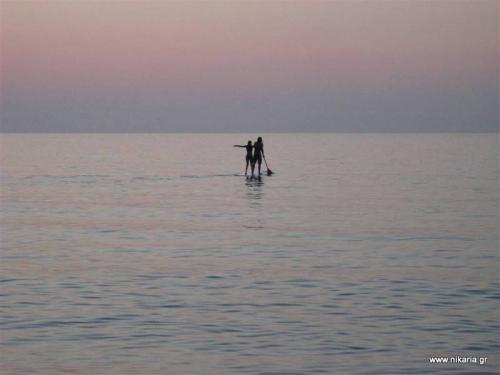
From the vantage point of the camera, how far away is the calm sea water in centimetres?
1082

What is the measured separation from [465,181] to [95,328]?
37068 millimetres

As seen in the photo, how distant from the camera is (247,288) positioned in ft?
49.4

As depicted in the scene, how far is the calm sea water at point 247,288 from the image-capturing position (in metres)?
10.8

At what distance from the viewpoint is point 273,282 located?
616 inches

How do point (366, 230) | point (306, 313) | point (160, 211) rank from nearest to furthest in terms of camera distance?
point (306, 313), point (366, 230), point (160, 211)

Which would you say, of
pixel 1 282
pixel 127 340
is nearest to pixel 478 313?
pixel 127 340

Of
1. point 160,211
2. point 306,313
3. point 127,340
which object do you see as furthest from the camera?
point 160,211

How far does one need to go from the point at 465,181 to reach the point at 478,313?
34269 millimetres

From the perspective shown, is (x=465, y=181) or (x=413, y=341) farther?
(x=465, y=181)

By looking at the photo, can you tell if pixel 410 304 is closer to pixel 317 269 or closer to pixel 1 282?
pixel 317 269

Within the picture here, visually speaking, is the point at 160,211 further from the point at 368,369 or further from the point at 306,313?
the point at 368,369

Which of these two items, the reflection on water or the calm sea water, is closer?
the calm sea water

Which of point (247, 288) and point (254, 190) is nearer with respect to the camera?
point (247, 288)

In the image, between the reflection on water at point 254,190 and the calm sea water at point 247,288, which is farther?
the reflection on water at point 254,190
